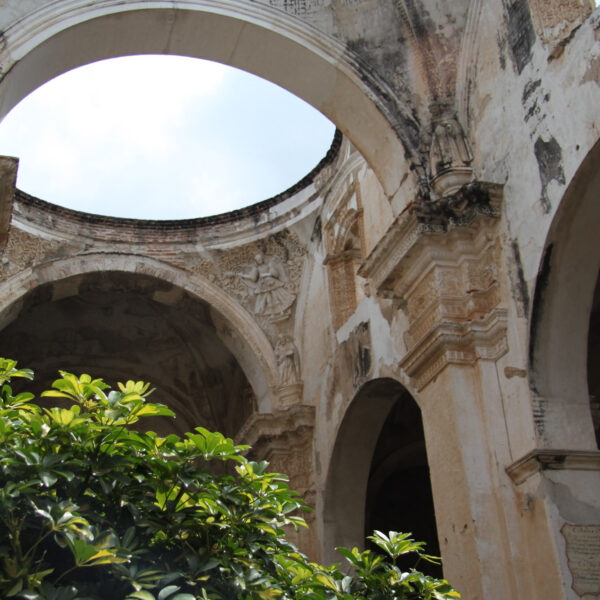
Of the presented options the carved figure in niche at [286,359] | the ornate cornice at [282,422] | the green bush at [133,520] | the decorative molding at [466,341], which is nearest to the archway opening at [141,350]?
the carved figure in niche at [286,359]

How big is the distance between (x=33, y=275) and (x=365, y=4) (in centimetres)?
645

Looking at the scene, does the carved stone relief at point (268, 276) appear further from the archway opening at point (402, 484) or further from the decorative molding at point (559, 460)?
the decorative molding at point (559, 460)

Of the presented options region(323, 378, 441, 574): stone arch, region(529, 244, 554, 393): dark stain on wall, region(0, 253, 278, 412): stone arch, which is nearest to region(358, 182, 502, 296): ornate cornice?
region(529, 244, 554, 393): dark stain on wall

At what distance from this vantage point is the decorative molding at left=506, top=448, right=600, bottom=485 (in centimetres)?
512

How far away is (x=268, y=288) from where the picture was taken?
11992 mm

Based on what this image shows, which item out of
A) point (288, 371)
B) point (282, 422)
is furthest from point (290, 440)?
point (288, 371)

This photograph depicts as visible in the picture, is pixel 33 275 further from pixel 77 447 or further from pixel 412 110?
pixel 77 447

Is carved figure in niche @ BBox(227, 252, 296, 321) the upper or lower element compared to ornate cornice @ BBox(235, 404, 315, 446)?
upper

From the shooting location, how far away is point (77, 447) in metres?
2.75

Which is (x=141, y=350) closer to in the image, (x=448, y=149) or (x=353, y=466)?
(x=353, y=466)

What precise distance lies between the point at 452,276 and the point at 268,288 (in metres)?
5.94

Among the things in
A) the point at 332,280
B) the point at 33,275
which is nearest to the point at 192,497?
the point at 332,280

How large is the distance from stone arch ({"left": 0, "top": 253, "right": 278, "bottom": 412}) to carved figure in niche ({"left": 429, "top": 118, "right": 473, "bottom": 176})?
5.42 metres

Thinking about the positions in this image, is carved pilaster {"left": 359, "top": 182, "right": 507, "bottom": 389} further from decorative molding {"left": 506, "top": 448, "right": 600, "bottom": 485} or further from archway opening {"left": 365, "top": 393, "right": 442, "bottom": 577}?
archway opening {"left": 365, "top": 393, "right": 442, "bottom": 577}
